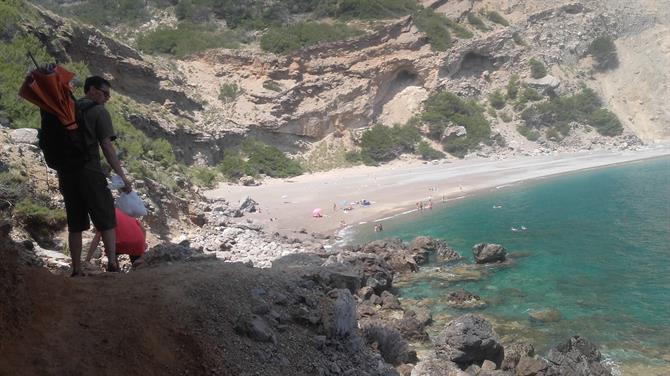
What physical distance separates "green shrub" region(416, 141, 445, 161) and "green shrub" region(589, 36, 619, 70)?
104 ft

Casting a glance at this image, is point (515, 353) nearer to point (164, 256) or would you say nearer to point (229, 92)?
point (164, 256)

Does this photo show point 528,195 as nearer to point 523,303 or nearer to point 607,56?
point 523,303

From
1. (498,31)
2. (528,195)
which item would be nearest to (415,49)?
(498,31)

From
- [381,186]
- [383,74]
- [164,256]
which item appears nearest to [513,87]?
[383,74]

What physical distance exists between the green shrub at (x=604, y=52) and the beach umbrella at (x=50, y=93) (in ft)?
234

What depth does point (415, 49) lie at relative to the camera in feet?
179

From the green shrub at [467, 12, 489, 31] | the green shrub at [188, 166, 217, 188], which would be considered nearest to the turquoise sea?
the green shrub at [188, 166, 217, 188]

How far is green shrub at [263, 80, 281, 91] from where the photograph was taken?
4731 cm

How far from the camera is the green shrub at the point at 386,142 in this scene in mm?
46156

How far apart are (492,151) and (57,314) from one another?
167 ft

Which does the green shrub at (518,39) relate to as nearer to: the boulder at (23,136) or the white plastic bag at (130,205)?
the boulder at (23,136)

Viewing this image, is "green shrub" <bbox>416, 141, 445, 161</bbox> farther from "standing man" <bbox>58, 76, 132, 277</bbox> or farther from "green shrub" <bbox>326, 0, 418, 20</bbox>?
"standing man" <bbox>58, 76, 132, 277</bbox>

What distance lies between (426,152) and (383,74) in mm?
10827

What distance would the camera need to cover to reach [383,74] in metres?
52.9
